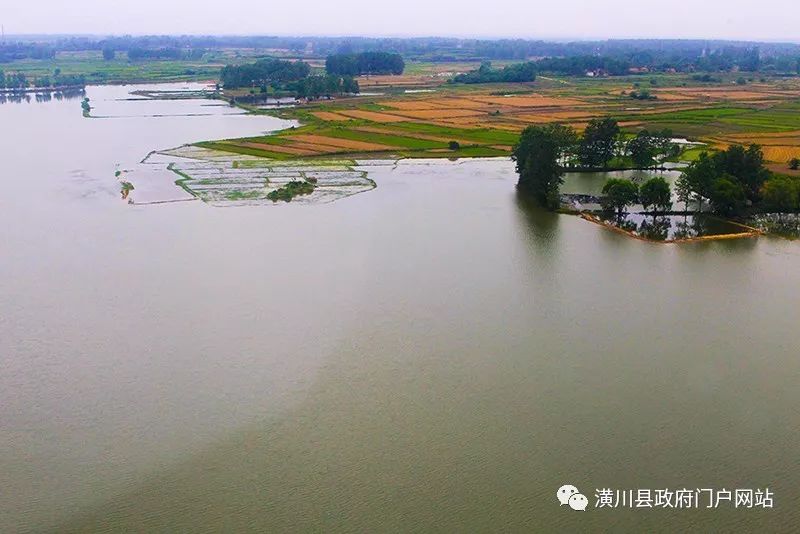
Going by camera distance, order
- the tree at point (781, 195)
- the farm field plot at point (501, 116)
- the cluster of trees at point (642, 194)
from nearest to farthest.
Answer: the cluster of trees at point (642, 194)
the tree at point (781, 195)
the farm field plot at point (501, 116)

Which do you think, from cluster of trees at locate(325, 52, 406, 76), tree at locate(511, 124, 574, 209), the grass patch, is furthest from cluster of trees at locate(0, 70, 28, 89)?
tree at locate(511, 124, 574, 209)

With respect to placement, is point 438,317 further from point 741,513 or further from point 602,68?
point 602,68

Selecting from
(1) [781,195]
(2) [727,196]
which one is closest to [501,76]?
(1) [781,195]

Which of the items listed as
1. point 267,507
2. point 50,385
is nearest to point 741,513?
point 267,507

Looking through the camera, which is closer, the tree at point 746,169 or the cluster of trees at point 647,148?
the tree at point 746,169

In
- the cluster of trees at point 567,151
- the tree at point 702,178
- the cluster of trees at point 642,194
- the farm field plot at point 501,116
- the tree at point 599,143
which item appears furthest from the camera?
the farm field plot at point 501,116

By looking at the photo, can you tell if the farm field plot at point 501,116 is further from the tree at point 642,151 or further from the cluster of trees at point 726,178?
the cluster of trees at point 726,178

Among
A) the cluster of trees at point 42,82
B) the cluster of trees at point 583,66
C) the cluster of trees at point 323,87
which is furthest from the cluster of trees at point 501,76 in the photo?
the cluster of trees at point 42,82
